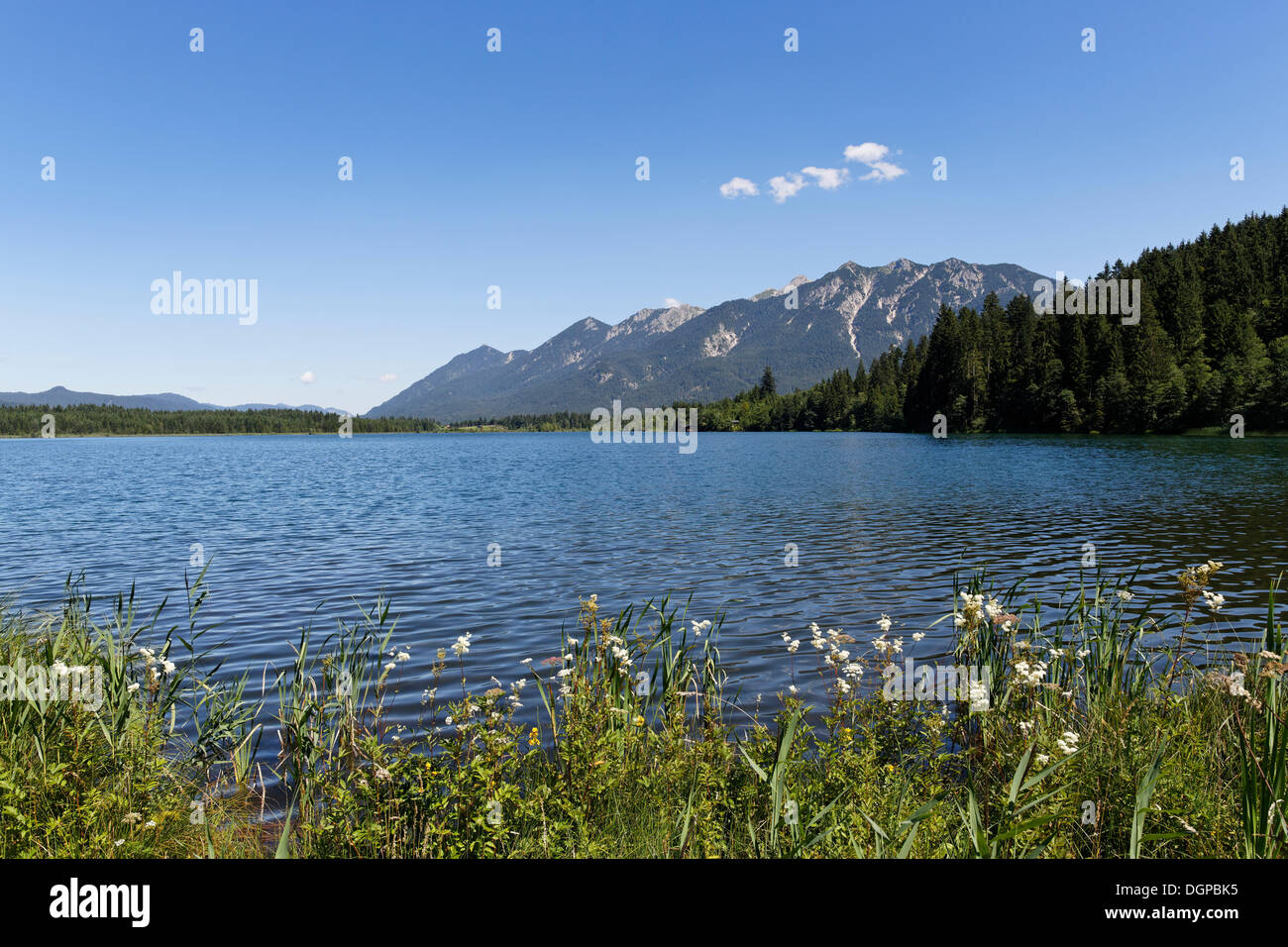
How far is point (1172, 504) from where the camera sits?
3794 cm

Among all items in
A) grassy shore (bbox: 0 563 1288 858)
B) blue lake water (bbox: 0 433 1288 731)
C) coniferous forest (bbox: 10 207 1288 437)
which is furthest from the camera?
coniferous forest (bbox: 10 207 1288 437)

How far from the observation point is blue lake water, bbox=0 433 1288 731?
58.3 feet

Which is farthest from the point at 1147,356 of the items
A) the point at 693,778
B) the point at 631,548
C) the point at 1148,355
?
the point at 693,778

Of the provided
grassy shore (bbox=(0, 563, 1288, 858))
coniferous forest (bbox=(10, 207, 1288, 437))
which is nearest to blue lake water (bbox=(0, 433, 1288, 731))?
grassy shore (bbox=(0, 563, 1288, 858))

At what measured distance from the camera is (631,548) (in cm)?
2836

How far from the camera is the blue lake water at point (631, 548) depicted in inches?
699

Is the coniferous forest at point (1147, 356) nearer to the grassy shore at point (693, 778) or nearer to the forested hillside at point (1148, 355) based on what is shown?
the forested hillside at point (1148, 355)

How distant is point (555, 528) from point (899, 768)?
27.0 meters

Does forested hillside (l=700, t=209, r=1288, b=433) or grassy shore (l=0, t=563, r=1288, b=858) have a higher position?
forested hillside (l=700, t=209, r=1288, b=433)

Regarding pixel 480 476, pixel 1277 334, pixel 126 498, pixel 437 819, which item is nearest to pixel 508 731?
pixel 437 819

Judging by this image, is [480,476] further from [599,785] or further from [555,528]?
[599,785]

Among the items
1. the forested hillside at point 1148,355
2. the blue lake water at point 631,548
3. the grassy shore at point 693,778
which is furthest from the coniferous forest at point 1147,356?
the grassy shore at point 693,778

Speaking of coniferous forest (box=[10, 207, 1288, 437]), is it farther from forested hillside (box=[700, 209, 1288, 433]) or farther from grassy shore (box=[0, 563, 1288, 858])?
grassy shore (box=[0, 563, 1288, 858])

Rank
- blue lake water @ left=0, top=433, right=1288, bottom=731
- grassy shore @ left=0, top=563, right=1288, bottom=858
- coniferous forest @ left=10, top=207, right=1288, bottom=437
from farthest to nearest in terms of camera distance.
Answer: coniferous forest @ left=10, top=207, right=1288, bottom=437, blue lake water @ left=0, top=433, right=1288, bottom=731, grassy shore @ left=0, top=563, right=1288, bottom=858
